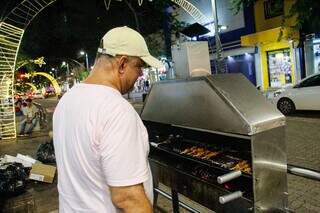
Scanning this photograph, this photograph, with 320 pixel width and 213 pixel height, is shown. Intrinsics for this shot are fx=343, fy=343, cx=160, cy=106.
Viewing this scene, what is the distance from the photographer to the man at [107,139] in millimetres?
1648

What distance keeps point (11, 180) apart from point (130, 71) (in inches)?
189

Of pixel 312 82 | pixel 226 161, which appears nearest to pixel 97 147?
pixel 226 161

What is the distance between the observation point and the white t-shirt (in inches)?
64.7

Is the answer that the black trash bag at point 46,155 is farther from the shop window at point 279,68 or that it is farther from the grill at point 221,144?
the shop window at point 279,68

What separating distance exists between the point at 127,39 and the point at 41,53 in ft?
141

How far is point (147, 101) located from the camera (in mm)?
4598

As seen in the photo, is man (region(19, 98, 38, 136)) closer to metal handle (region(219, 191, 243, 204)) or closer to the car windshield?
the car windshield

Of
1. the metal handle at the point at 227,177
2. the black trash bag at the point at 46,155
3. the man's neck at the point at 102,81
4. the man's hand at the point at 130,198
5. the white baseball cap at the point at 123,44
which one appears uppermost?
the white baseball cap at the point at 123,44

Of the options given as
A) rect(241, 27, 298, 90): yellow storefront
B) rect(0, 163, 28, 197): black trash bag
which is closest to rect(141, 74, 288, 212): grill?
rect(0, 163, 28, 197): black trash bag

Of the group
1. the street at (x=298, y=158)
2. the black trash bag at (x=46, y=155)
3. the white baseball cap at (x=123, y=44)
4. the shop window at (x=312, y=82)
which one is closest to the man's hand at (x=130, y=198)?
the white baseball cap at (x=123, y=44)

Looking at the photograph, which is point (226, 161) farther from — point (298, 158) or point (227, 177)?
point (298, 158)

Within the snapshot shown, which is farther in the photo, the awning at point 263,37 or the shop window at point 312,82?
the awning at point 263,37

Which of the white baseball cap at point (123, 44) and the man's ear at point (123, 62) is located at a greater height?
the white baseball cap at point (123, 44)

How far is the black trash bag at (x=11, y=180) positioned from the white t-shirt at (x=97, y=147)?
14.0ft
